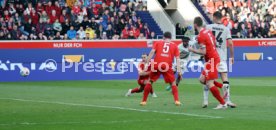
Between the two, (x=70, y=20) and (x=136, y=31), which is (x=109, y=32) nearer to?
(x=136, y=31)

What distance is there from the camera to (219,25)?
785 inches

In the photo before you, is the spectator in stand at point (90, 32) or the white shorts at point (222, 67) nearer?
the white shorts at point (222, 67)

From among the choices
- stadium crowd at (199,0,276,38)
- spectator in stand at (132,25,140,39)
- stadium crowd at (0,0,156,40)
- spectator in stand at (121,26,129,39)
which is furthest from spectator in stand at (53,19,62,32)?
stadium crowd at (199,0,276,38)

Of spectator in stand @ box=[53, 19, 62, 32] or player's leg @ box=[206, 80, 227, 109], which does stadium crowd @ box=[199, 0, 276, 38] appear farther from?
player's leg @ box=[206, 80, 227, 109]

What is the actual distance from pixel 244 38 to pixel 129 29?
23.7 feet

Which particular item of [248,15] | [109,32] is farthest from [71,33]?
[248,15]

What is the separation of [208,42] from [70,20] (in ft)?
77.8

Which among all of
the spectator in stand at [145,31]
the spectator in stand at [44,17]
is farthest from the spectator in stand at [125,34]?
the spectator in stand at [44,17]

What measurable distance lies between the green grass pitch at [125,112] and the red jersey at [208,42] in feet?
4.32

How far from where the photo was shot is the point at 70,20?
4209 centimetres

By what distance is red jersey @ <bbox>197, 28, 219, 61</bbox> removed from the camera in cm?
1905

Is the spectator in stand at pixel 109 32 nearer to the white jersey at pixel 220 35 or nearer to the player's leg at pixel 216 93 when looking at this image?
the white jersey at pixel 220 35

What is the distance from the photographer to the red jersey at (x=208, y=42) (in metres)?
19.0

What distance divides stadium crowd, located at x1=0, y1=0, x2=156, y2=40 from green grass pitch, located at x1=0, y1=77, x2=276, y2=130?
13.7m
